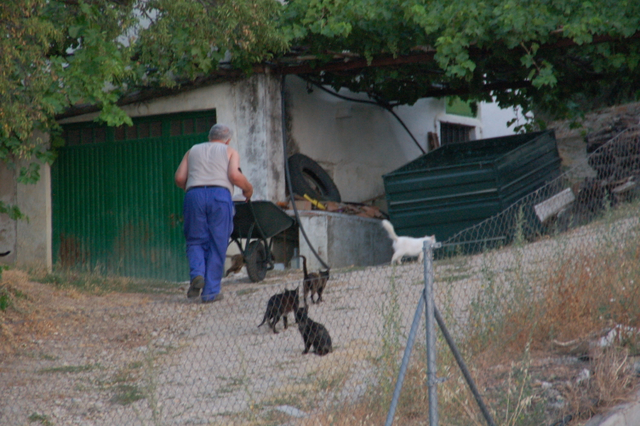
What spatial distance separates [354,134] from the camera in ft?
44.7

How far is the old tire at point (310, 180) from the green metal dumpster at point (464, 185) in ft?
4.64

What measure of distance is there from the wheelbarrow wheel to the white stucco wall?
10.5 feet

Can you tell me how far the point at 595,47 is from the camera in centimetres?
982

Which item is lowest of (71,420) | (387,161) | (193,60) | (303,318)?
(71,420)

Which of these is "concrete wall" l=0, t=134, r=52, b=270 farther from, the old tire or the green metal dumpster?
the green metal dumpster

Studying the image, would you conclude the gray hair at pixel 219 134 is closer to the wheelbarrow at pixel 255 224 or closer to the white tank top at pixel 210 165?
the white tank top at pixel 210 165

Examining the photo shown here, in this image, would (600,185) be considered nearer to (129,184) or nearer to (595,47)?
(595,47)

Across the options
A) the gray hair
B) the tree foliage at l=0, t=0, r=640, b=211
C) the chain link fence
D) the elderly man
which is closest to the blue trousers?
the elderly man

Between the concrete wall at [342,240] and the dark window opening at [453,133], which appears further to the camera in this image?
the dark window opening at [453,133]

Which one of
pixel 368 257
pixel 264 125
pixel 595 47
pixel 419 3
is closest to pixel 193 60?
pixel 264 125

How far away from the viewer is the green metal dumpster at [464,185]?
10.3 meters

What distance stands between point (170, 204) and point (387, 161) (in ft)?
15.9

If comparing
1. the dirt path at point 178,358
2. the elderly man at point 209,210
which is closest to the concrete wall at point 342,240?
the dirt path at point 178,358

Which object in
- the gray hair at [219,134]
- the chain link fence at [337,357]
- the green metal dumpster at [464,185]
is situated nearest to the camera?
the chain link fence at [337,357]
